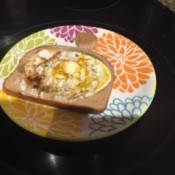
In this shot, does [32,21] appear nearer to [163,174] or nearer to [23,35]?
[23,35]

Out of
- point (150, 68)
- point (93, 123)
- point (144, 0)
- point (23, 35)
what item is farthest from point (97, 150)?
point (144, 0)

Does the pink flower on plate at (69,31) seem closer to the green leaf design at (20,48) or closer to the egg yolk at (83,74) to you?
the green leaf design at (20,48)

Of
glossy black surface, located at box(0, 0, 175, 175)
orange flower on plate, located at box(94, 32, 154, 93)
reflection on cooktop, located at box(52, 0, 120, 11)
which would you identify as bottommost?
glossy black surface, located at box(0, 0, 175, 175)

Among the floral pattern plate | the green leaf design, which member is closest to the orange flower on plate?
the floral pattern plate

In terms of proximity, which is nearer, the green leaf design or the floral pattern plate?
the floral pattern plate

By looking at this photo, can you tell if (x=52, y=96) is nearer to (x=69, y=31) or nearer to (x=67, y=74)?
(x=67, y=74)

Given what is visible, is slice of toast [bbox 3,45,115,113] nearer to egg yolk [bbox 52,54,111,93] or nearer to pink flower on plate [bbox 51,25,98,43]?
egg yolk [bbox 52,54,111,93]

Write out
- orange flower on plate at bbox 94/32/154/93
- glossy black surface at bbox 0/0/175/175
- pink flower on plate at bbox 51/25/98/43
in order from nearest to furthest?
glossy black surface at bbox 0/0/175/175 < orange flower on plate at bbox 94/32/154/93 < pink flower on plate at bbox 51/25/98/43
